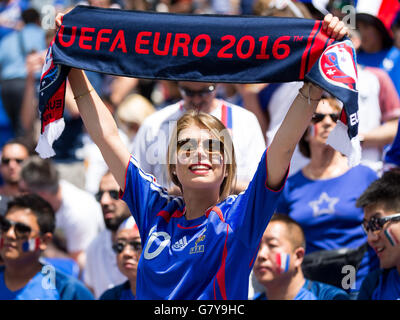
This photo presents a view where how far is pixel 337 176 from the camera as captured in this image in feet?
16.5

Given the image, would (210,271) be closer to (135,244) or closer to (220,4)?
(135,244)

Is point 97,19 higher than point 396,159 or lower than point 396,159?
higher

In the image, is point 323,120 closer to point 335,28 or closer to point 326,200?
point 326,200

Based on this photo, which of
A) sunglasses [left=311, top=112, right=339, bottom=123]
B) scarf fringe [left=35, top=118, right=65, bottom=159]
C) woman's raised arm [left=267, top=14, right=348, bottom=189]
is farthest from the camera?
sunglasses [left=311, top=112, right=339, bottom=123]

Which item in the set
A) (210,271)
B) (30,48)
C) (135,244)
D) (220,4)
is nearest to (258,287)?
(135,244)

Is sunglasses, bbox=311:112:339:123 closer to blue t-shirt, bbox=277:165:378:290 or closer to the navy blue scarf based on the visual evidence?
blue t-shirt, bbox=277:165:378:290

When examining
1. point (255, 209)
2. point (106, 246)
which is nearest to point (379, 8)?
point (106, 246)

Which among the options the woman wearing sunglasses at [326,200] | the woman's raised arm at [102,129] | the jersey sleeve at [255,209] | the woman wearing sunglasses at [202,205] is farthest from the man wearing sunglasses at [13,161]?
the jersey sleeve at [255,209]

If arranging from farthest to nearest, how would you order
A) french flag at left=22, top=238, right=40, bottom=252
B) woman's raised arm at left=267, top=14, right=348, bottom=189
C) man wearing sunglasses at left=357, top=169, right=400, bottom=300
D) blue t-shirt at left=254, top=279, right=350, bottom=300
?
1. french flag at left=22, top=238, right=40, bottom=252
2. blue t-shirt at left=254, top=279, right=350, bottom=300
3. man wearing sunglasses at left=357, top=169, right=400, bottom=300
4. woman's raised arm at left=267, top=14, right=348, bottom=189

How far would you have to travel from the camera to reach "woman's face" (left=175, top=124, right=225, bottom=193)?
320cm

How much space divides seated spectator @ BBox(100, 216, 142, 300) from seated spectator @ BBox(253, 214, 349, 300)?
2.47ft

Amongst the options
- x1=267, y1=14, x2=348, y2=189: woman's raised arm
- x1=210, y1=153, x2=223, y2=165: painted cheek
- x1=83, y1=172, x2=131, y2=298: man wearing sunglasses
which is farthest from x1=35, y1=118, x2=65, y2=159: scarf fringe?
x1=83, y1=172, x2=131, y2=298: man wearing sunglasses

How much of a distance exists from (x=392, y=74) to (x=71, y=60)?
321 cm

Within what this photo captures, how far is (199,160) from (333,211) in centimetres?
190
